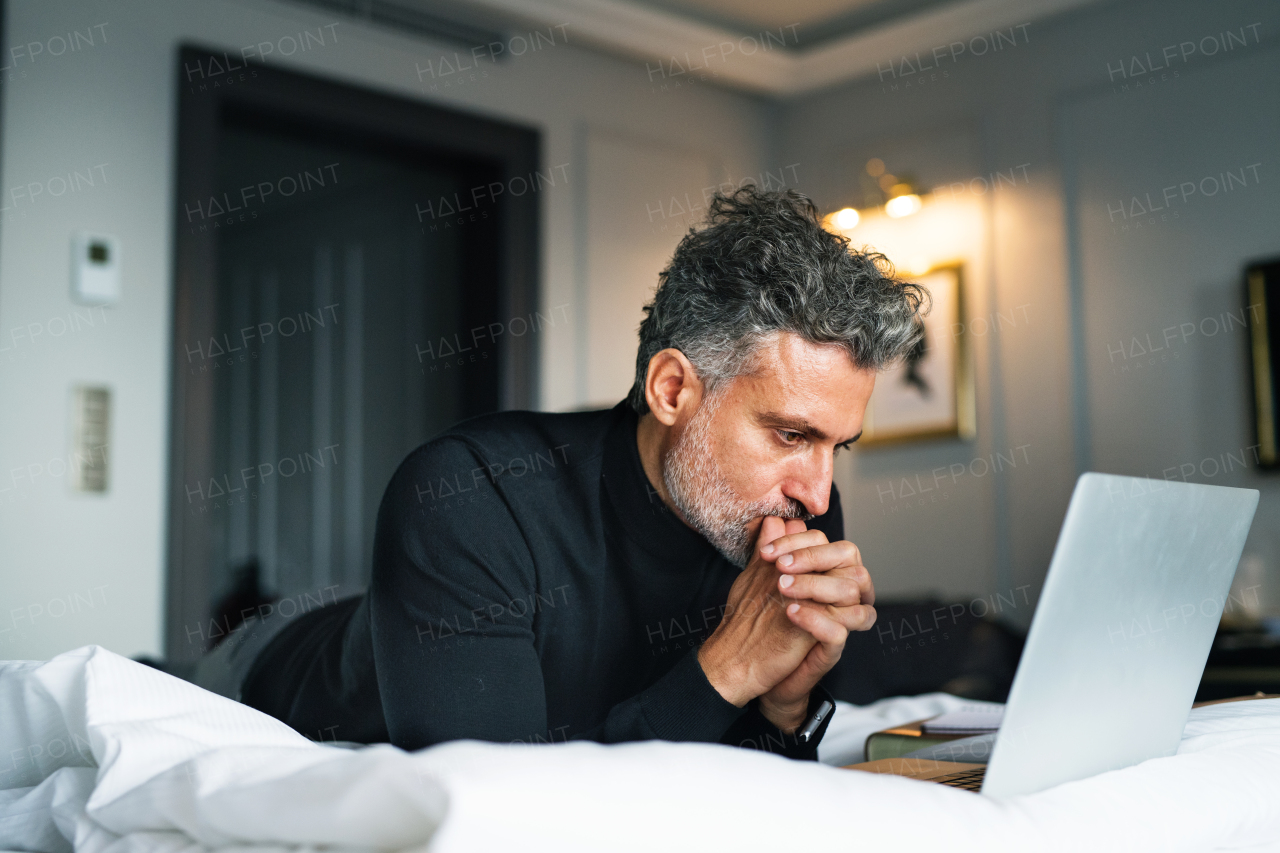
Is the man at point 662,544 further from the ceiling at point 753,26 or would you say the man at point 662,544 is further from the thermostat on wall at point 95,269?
the ceiling at point 753,26

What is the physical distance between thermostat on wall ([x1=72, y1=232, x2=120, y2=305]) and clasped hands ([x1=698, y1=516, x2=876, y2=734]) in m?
2.30

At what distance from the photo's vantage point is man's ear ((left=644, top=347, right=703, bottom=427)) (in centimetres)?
155

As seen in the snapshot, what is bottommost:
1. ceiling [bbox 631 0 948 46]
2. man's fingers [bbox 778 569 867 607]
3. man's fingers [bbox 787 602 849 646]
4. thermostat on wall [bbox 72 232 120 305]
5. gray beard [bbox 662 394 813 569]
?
man's fingers [bbox 787 602 849 646]

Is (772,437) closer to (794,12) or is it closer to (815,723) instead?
(815,723)

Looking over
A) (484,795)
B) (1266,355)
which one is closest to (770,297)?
(484,795)

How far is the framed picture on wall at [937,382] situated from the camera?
13.1ft

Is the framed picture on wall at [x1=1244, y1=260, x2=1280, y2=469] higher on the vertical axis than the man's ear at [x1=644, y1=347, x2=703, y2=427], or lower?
higher

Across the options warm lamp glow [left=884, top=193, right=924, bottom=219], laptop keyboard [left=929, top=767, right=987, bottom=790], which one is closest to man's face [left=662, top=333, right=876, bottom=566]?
laptop keyboard [left=929, top=767, right=987, bottom=790]

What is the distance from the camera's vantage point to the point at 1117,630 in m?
0.88

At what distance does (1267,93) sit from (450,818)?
3.56 meters

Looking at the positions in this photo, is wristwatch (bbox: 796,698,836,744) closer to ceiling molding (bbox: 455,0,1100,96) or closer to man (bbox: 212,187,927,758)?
man (bbox: 212,187,927,758)

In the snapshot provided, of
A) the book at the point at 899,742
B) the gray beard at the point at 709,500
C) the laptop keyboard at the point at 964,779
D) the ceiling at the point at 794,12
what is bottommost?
the book at the point at 899,742

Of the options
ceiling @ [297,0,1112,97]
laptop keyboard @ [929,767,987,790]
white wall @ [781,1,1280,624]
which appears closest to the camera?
laptop keyboard @ [929,767,987,790]

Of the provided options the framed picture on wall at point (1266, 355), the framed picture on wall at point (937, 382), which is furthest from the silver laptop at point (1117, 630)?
the framed picture on wall at point (937, 382)
